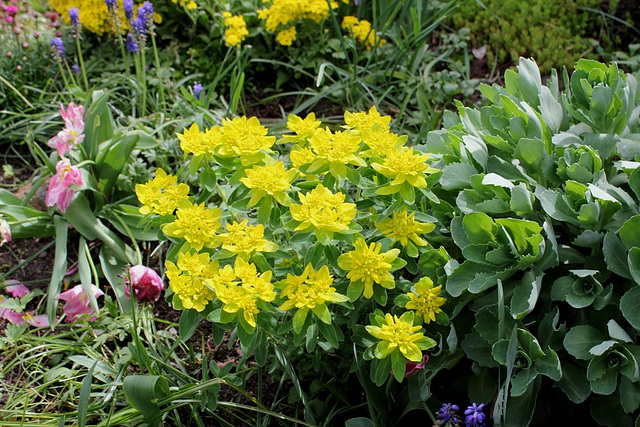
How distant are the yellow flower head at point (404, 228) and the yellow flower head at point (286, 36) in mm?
1941

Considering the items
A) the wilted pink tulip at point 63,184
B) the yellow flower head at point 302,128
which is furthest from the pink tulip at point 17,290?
the yellow flower head at point 302,128

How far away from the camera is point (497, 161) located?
1.78 meters

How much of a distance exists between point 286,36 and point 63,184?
1.56m

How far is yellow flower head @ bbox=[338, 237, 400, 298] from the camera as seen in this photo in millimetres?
1601

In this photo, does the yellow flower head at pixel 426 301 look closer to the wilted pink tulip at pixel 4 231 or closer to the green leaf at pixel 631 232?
the green leaf at pixel 631 232

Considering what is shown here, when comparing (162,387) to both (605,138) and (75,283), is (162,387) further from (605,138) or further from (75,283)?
(605,138)

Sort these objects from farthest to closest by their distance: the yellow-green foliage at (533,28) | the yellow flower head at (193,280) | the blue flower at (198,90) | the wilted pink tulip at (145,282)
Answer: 1. the yellow-green foliage at (533,28)
2. the blue flower at (198,90)
3. the wilted pink tulip at (145,282)
4. the yellow flower head at (193,280)

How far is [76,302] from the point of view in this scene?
2316 millimetres

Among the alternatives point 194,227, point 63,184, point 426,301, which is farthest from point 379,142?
point 63,184

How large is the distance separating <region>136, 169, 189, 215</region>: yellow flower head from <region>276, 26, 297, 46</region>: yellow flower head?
1794 millimetres

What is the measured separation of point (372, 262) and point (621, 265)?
629 mm

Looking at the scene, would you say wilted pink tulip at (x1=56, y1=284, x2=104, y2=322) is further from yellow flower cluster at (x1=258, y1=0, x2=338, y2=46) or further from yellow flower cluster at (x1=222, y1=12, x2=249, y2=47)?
yellow flower cluster at (x1=258, y1=0, x2=338, y2=46)

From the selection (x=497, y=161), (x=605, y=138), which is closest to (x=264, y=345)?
(x=497, y=161)

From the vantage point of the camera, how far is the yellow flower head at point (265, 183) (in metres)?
1.64
